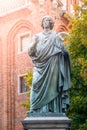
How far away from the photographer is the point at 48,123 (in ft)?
38.2

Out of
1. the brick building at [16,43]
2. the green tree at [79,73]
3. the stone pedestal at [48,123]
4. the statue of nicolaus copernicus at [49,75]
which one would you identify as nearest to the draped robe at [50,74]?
the statue of nicolaus copernicus at [49,75]

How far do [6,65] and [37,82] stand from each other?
96.5ft

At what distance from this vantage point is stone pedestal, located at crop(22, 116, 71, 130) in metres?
11.6

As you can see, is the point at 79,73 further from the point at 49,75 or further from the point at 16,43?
the point at 16,43

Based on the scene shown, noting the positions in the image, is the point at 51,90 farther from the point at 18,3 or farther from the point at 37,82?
the point at 18,3

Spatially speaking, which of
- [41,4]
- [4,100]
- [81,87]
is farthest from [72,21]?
[4,100]

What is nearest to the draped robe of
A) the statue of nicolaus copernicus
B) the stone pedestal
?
the statue of nicolaus copernicus

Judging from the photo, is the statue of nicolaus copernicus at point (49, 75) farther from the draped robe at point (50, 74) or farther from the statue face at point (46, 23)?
the statue face at point (46, 23)

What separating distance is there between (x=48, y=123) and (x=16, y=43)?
30.3 m

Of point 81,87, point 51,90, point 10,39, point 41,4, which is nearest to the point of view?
point 51,90

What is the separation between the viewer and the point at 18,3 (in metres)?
41.0

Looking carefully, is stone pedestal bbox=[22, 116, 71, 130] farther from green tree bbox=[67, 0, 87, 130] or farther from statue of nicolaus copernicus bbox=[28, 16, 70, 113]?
green tree bbox=[67, 0, 87, 130]

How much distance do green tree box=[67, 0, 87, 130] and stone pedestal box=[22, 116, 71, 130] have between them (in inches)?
467

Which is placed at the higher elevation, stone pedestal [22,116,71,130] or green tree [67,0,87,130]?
green tree [67,0,87,130]
